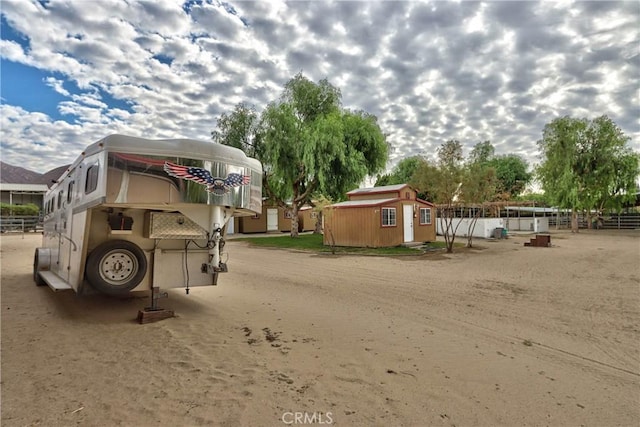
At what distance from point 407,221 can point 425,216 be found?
6.80 ft

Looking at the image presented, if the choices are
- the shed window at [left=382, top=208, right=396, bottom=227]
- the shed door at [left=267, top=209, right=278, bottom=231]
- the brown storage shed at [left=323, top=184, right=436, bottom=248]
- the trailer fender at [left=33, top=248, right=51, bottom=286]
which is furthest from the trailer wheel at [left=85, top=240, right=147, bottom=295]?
the shed door at [left=267, top=209, right=278, bottom=231]

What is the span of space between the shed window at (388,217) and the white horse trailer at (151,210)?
1174cm

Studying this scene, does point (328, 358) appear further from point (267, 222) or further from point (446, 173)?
point (267, 222)

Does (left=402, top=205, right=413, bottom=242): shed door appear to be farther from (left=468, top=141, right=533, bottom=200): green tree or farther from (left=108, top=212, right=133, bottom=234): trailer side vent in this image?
(left=468, top=141, right=533, bottom=200): green tree

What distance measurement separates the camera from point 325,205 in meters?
16.6

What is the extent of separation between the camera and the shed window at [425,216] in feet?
64.3

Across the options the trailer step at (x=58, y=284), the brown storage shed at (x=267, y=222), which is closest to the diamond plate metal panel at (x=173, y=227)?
the trailer step at (x=58, y=284)

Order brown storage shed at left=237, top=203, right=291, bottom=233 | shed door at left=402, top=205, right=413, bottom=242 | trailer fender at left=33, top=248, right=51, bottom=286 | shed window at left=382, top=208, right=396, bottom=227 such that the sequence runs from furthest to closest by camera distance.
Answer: brown storage shed at left=237, top=203, right=291, bottom=233
shed door at left=402, top=205, right=413, bottom=242
shed window at left=382, top=208, right=396, bottom=227
trailer fender at left=33, top=248, right=51, bottom=286

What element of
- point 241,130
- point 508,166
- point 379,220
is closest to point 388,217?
point 379,220

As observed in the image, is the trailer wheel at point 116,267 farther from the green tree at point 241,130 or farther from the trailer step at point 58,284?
the green tree at point 241,130

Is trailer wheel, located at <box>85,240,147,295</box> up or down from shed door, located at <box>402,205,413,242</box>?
down

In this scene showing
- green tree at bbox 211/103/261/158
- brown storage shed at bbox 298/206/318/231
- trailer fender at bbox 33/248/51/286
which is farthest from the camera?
brown storage shed at bbox 298/206/318/231

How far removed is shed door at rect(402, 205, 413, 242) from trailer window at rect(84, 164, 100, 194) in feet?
49.3

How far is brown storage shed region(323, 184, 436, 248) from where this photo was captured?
16.7 metres
